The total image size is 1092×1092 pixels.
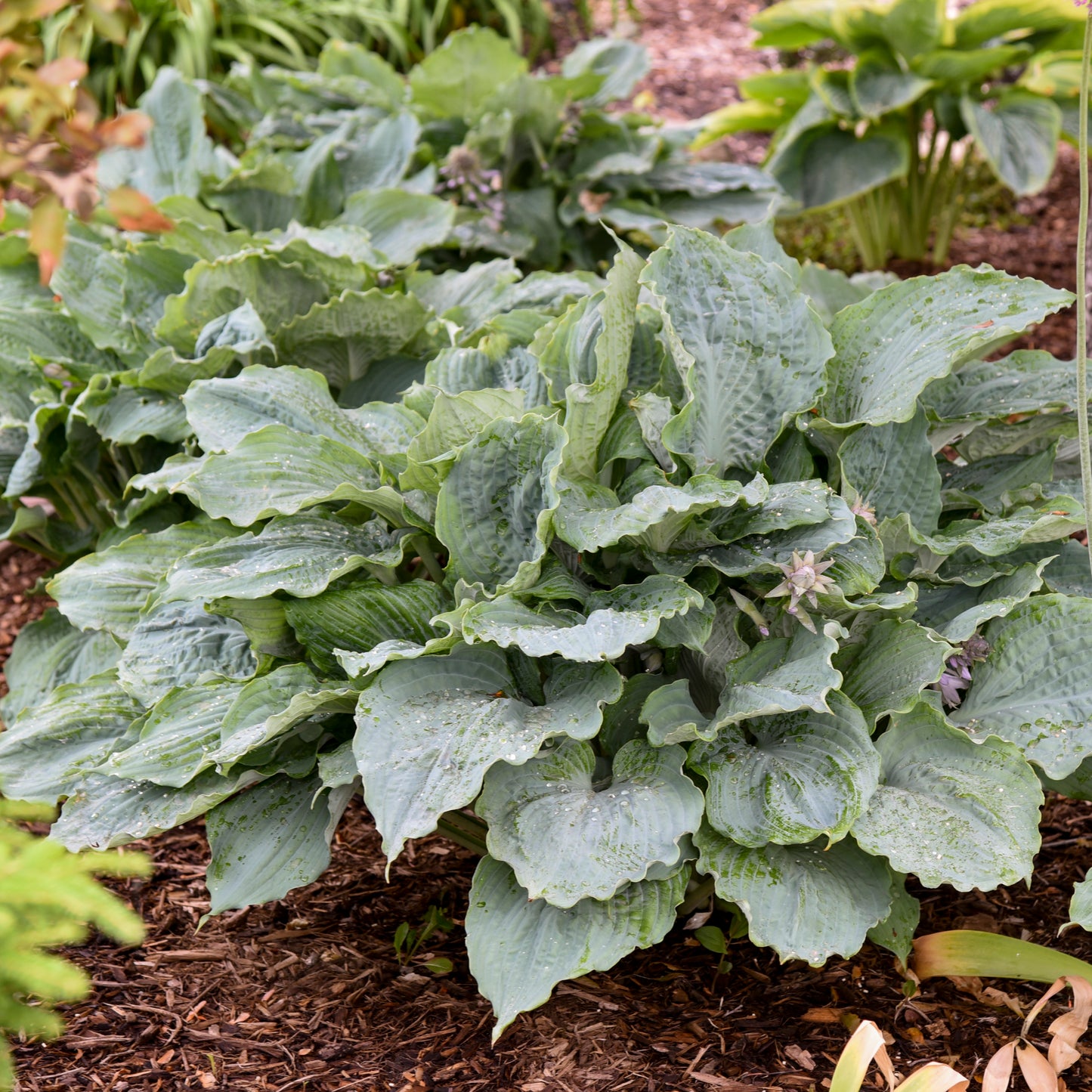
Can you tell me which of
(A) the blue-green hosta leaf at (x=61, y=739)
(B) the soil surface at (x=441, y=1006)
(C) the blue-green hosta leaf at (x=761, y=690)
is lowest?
(B) the soil surface at (x=441, y=1006)

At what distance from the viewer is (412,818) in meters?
1.79

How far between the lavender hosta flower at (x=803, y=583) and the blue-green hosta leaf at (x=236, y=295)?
60.2 inches

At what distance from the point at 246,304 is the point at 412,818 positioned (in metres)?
1.54

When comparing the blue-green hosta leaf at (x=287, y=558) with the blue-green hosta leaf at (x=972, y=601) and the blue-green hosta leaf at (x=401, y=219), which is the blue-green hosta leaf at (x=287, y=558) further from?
the blue-green hosta leaf at (x=401, y=219)

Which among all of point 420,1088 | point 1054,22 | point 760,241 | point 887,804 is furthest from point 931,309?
point 1054,22

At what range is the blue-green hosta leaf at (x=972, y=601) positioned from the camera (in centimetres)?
206

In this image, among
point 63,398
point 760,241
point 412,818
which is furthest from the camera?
point 63,398

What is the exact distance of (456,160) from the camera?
423 cm

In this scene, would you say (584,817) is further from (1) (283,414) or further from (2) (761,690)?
(1) (283,414)

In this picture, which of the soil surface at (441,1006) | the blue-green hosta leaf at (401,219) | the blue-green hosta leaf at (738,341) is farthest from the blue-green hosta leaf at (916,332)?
the blue-green hosta leaf at (401,219)

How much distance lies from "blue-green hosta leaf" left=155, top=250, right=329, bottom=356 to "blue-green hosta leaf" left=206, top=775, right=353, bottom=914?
1242 millimetres

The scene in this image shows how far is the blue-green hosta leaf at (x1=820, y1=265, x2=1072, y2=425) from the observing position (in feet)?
7.15

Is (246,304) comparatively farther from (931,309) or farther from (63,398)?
(931,309)

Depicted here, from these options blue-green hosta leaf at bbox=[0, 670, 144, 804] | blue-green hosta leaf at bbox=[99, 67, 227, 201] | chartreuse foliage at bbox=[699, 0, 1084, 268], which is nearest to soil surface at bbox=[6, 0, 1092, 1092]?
blue-green hosta leaf at bbox=[0, 670, 144, 804]
